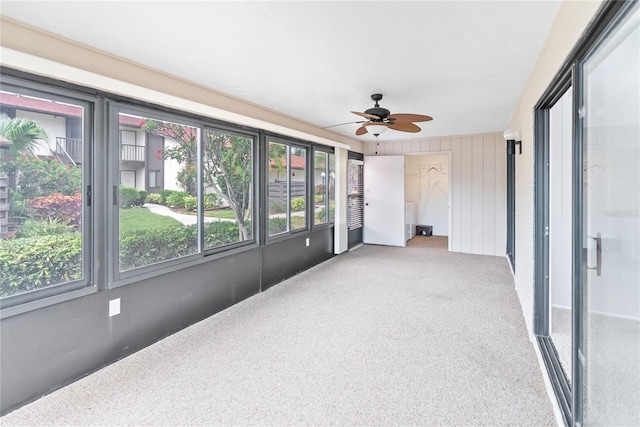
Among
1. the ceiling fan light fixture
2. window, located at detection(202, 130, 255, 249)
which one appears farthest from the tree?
the ceiling fan light fixture

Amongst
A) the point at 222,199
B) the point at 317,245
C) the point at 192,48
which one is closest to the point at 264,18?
the point at 192,48

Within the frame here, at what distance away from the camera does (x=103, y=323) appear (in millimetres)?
2324

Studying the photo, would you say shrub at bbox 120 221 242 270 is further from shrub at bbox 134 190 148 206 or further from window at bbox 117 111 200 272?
shrub at bbox 134 190 148 206

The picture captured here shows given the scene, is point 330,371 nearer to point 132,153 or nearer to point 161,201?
point 161,201

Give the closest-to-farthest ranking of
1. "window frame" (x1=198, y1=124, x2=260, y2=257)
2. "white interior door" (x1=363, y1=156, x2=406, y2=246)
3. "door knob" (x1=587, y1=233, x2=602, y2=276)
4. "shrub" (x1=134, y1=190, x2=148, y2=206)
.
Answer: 1. "door knob" (x1=587, y1=233, x2=602, y2=276)
2. "shrub" (x1=134, y1=190, x2=148, y2=206)
3. "window frame" (x1=198, y1=124, x2=260, y2=257)
4. "white interior door" (x1=363, y1=156, x2=406, y2=246)

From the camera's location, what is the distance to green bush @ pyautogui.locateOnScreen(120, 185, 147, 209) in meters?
2.51

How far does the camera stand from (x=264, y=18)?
6.16 ft

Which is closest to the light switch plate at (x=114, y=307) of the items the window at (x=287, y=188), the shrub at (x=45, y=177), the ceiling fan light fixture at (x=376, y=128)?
the shrub at (x=45, y=177)

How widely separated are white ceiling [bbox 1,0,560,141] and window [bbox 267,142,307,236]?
1133mm

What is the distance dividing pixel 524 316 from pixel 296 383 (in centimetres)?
224

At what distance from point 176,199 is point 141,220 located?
0.40 m

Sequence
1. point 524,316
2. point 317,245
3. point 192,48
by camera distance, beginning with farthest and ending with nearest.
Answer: point 317,245
point 524,316
point 192,48

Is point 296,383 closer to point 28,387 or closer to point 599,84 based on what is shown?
point 28,387

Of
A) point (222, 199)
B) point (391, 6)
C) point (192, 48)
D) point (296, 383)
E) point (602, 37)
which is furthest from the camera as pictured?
point (222, 199)
